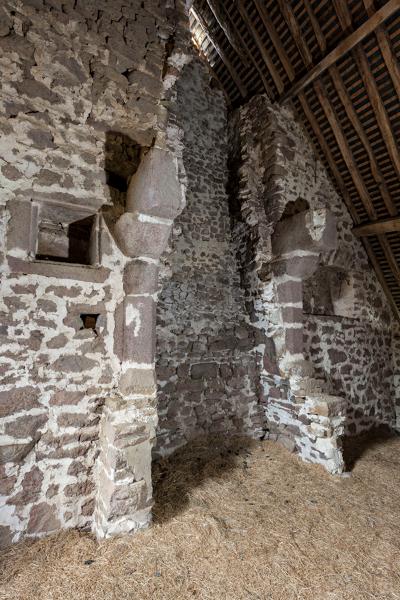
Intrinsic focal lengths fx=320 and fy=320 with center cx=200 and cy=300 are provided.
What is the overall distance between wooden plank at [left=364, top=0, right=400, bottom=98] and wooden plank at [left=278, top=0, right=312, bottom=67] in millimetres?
881

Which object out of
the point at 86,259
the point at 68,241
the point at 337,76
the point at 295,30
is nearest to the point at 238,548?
the point at 86,259

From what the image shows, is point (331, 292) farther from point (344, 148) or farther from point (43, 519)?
point (43, 519)

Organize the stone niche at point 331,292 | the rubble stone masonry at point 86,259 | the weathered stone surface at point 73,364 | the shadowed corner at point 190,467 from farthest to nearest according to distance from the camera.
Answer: the stone niche at point 331,292
the shadowed corner at point 190,467
the weathered stone surface at point 73,364
the rubble stone masonry at point 86,259

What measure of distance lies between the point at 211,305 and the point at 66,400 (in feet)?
9.85

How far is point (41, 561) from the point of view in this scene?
213 centimetres

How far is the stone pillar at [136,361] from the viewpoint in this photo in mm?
2383

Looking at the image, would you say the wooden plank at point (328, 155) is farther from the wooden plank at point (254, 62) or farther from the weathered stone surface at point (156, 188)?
the weathered stone surface at point (156, 188)

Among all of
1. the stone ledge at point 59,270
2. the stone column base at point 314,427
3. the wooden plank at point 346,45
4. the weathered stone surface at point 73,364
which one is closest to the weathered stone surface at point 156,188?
the stone ledge at point 59,270

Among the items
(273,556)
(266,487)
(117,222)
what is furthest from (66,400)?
(266,487)

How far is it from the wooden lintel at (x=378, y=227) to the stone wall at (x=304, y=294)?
19cm

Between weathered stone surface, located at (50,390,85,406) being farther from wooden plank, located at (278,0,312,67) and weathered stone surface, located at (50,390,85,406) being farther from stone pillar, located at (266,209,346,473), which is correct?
wooden plank, located at (278,0,312,67)

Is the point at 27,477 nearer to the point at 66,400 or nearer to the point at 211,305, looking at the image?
the point at 66,400

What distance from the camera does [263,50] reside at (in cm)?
517

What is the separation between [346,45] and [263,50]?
1406 mm
